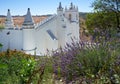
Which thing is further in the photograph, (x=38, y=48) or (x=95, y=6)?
(x=95, y=6)

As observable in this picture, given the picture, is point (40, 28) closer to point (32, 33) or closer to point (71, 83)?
point (32, 33)

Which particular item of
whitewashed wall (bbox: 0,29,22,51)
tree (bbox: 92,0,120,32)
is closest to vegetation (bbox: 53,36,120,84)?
whitewashed wall (bbox: 0,29,22,51)

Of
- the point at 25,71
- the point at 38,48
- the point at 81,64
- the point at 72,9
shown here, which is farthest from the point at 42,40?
the point at 25,71

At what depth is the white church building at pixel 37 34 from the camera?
2542 cm

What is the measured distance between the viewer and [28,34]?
83.4 feet

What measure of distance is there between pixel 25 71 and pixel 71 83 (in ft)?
5.52

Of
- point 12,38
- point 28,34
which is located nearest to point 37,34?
point 28,34

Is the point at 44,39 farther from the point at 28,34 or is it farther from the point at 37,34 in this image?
the point at 28,34

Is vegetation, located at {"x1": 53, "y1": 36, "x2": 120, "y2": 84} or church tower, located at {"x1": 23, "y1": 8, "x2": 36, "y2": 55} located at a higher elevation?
vegetation, located at {"x1": 53, "y1": 36, "x2": 120, "y2": 84}

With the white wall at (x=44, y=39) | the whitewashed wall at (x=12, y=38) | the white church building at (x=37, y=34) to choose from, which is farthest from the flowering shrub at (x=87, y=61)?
the white wall at (x=44, y=39)

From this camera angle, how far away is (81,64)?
6273 millimetres

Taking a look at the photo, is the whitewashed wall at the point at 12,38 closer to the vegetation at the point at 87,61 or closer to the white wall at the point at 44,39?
the white wall at the point at 44,39

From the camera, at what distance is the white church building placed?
2542 cm

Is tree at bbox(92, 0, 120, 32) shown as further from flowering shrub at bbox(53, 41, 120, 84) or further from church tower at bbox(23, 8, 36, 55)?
flowering shrub at bbox(53, 41, 120, 84)
